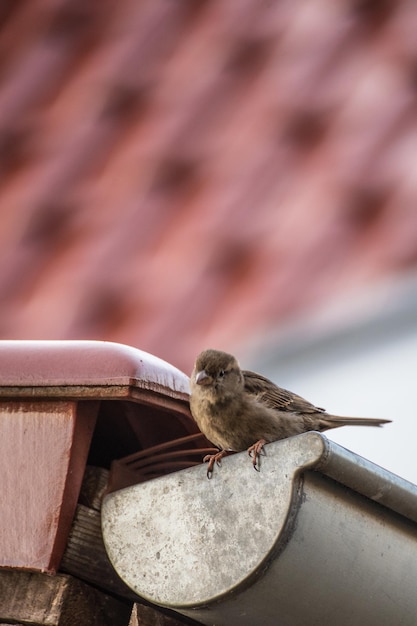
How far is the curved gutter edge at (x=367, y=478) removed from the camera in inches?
62.3

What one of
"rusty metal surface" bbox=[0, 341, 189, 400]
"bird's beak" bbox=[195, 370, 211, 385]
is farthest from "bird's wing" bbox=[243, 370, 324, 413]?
"rusty metal surface" bbox=[0, 341, 189, 400]

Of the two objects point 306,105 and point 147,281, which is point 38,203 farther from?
point 306,105

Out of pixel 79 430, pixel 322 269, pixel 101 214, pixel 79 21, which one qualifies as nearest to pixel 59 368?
pixel 79 430

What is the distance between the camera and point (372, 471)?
1.63 m

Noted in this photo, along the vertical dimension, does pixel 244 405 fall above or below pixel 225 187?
below

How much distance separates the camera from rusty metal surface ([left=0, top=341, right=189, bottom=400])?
1.74m

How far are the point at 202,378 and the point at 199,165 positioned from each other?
75cm

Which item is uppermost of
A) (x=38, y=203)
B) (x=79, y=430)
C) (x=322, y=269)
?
(x=38, y=203)

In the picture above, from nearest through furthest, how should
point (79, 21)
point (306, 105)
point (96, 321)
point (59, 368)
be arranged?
point (59, 368) → point (96, 321) → point (306, 105) → point (79, 21)

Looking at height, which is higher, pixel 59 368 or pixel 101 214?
pixel 101 214

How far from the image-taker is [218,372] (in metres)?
2.67

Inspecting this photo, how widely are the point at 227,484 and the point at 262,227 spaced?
1302 mm

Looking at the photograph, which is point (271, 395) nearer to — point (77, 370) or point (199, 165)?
point (199, 165)

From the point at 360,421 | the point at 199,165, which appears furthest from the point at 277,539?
the point at 199,165
